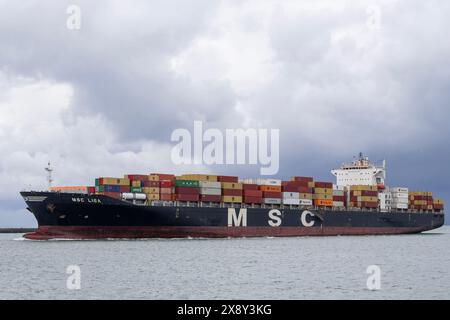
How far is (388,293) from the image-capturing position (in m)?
31.5

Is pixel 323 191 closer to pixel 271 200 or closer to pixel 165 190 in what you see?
pixel 271 200

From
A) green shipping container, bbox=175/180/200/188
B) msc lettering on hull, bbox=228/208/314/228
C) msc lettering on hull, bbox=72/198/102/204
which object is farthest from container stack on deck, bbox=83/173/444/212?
msc lettering on hull, bbox=72/198/102/204

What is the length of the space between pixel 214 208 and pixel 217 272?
92.0 ft

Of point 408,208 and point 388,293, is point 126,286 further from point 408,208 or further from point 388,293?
point 408,208

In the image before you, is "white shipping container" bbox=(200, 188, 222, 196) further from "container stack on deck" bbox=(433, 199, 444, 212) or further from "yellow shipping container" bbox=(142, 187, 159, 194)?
"container stack on deck" bbox=(433, 199, 444, 212)

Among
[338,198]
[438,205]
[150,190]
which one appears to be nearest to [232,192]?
[150,190]

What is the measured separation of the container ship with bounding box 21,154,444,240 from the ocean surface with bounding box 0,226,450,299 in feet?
12.5

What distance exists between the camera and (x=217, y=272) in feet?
127

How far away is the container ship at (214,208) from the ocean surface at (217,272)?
3.81m

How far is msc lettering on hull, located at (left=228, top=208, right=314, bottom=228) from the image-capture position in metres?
68.4

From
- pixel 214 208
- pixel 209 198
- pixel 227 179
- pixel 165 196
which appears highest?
pixel 227 179

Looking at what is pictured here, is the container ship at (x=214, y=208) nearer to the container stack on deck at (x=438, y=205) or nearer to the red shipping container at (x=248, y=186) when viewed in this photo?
the red shipping container at (x=248, y=186)
